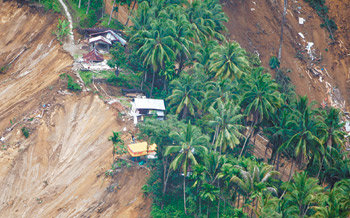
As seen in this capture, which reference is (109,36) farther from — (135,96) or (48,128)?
(48,128)

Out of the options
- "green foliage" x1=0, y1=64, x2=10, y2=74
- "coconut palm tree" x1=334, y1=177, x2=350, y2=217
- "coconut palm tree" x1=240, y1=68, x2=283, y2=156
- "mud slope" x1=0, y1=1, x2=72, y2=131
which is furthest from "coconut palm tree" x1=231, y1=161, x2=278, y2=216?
"green foliage" x1=0, y1=64, x2=10, y2=74

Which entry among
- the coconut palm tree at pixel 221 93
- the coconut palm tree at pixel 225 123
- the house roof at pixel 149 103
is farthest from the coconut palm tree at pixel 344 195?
the house roof at pixel 149 103

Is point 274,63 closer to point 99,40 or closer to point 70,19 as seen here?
point 99,40

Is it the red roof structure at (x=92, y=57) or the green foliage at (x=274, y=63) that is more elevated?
the green foliage at (x=274, y=63)

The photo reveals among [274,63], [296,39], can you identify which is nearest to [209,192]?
[274,63]

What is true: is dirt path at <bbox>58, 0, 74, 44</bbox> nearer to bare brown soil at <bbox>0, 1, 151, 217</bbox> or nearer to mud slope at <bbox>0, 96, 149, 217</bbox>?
bare brown soil at <bbox>0, 1, 151, 217</bbox>

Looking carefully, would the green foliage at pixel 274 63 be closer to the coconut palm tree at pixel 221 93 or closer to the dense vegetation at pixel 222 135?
the dense vegetation at pixel 222 135
